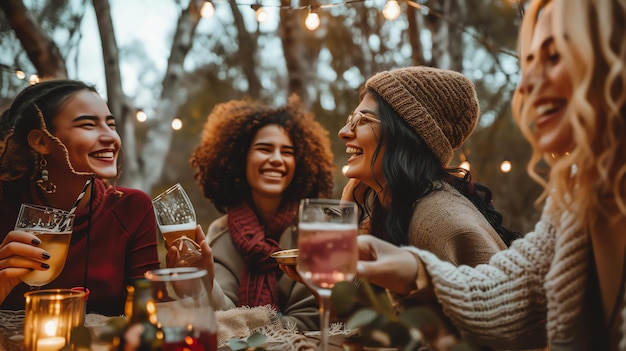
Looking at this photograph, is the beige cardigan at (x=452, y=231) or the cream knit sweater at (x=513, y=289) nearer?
the cream knit sweater at (x=513, y=289)

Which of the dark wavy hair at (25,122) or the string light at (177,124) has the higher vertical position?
the string light at (177,124)

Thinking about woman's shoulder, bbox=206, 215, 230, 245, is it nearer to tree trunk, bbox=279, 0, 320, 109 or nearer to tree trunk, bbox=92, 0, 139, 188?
tree trunk, bbox=92, 0, 139, 188

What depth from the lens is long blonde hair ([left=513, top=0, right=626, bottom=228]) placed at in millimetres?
1027

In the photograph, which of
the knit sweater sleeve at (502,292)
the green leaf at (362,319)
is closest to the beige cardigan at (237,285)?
the knit sweater sleeve at (502,292)

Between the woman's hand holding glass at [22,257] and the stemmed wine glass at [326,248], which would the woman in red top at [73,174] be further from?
the stemmed wine glass at [326,248]

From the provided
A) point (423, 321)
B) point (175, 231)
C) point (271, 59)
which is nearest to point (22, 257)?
point (175, 231)

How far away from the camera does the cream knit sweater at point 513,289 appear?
1.29m

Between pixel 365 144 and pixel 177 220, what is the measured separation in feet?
3.07

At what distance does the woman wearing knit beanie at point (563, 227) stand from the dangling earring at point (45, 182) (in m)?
1.63

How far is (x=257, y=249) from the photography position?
2.87m

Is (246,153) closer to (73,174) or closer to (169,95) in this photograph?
(73,174)

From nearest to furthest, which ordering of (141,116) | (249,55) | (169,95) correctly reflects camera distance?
(141,116) < (169,95) < (249,55)

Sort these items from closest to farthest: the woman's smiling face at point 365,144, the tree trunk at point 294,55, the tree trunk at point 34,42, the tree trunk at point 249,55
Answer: the woman's smiling face at point 365,144
the tree trunk at point 34,42
the tree trunk at point 294,55
the tree trunk at point 249,55

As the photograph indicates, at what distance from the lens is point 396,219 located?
211 cm
